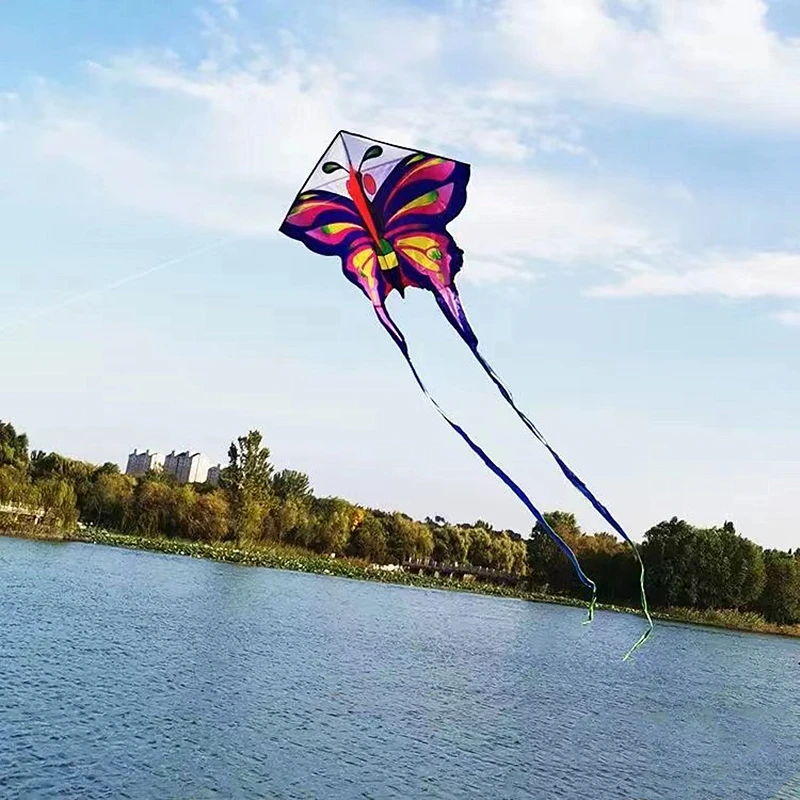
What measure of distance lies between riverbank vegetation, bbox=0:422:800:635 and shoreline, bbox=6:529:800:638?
0.61ft

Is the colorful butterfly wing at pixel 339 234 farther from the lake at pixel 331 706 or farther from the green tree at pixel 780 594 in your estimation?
the green tree at pixel 780 594

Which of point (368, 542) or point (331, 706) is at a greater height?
point (368, 542)

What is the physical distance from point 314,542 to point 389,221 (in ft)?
268

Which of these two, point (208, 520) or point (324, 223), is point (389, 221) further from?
point (208, 520)

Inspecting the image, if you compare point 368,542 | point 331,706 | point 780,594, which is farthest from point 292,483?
point 331,706

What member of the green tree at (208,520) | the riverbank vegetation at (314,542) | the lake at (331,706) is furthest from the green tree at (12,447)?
the lake at (331,706)

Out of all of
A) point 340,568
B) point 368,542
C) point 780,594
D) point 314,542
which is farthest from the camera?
point 368,542

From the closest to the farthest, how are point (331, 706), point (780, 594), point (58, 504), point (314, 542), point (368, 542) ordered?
point (331, 706), point (58, 504), point (780, 594), point (314, 542), point (368, 542)

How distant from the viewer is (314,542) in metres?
87.4

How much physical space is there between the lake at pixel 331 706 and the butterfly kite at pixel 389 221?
9379 millimetres

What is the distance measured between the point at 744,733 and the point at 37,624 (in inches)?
809

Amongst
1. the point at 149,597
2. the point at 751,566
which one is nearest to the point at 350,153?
the point at 149,597

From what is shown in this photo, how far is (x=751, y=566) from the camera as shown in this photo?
260ft

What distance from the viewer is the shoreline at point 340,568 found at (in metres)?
69.0
